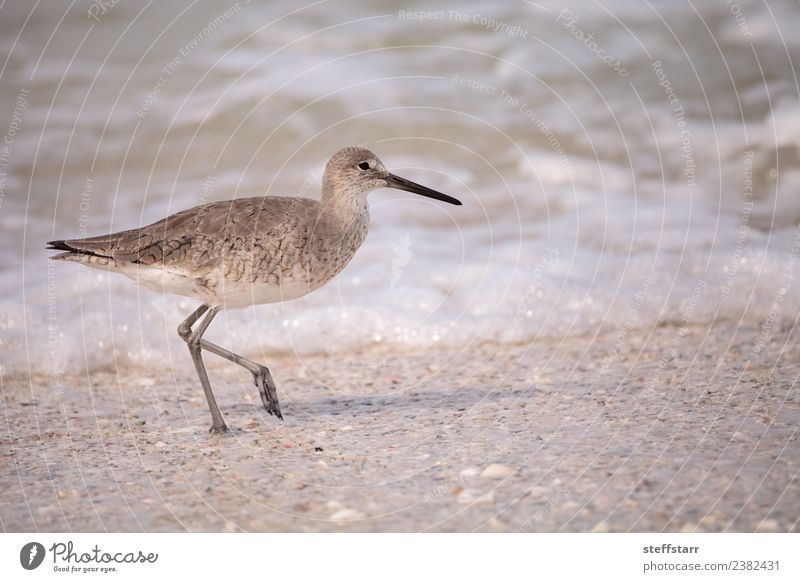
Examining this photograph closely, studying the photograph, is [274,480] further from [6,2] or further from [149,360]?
[6,2]

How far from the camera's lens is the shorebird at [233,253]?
5.40 m

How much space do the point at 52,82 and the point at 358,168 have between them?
20.9 ft

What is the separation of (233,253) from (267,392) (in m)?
0.92

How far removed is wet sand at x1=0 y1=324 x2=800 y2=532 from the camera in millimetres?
4168

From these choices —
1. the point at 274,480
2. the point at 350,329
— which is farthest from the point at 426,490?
the point at 350,329

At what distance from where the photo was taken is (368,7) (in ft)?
36.6

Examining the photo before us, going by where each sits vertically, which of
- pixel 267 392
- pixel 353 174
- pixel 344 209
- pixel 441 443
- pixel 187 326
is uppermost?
pixel 353 174

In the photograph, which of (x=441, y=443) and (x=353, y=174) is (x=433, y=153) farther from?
(x=441, y=443)

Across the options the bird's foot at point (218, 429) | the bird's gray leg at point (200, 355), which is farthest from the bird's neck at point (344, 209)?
the bird's foot at point (218, 429)

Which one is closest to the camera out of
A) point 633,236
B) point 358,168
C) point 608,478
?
point 608,478

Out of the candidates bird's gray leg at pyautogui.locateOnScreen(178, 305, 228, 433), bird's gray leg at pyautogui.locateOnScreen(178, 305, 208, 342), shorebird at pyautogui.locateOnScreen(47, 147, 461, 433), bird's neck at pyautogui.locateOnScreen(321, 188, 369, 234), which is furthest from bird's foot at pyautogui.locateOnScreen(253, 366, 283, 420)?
bird's neck at pyautogui.locateOnScreen(321, 188, 369, 234)

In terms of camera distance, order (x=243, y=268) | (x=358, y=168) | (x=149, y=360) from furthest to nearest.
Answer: (x=149, y=360), (x=358, y=168), (x=243, y=268)

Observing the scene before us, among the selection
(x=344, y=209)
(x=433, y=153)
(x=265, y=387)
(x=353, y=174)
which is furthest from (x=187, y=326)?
(x=433, y=153)

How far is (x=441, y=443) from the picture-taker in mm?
4980
